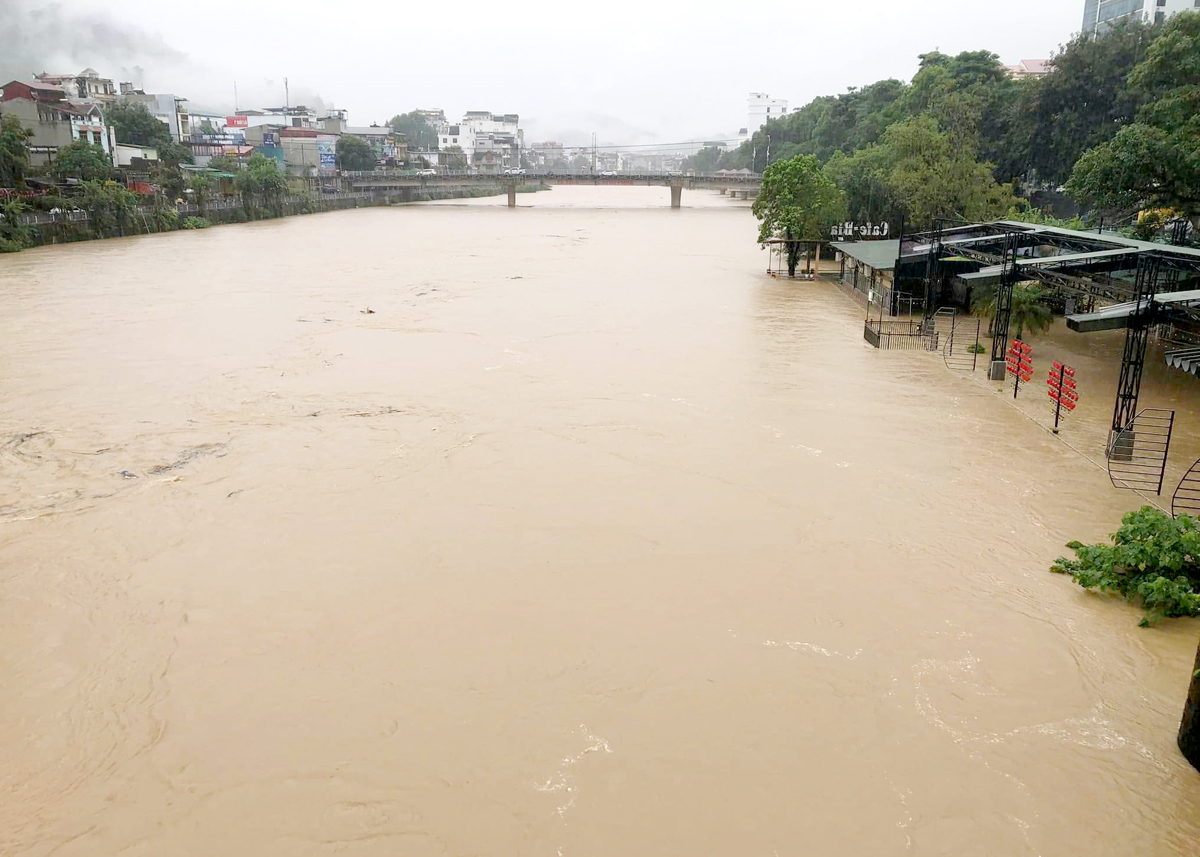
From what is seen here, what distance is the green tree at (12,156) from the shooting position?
143ft

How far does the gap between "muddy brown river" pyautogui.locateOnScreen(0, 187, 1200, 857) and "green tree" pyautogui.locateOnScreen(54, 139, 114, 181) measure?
120ft

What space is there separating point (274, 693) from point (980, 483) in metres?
10.4

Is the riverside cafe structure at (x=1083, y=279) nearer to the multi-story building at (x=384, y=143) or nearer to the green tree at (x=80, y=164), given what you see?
the green tree at (x=80, y=164)

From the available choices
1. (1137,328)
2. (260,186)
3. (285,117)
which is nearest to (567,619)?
(1137,328)

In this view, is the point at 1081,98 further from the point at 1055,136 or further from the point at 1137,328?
the point at 1137,328

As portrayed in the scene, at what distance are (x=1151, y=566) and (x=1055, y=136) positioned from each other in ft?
117

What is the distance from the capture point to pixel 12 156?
43.7 meters

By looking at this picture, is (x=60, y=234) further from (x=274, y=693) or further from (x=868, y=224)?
(x=274, y=693)

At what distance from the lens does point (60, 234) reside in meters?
43.6

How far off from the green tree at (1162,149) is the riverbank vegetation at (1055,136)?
35mm

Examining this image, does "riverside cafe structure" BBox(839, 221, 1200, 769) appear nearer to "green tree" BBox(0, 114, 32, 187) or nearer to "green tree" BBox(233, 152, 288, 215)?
"green tree" BBox(0, 114, 32, 187)

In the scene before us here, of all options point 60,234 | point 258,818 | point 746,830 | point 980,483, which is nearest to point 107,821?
point 258,818

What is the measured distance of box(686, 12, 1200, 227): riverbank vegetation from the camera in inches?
938

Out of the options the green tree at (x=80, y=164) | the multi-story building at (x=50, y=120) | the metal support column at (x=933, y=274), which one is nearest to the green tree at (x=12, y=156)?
the green tree at (x=80, y=164)
